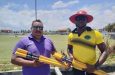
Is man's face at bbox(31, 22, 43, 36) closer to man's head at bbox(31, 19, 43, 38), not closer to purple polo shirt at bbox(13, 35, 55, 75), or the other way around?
man's head at bbox(31, 19, 43, 38)

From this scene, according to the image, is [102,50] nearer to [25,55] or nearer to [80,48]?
[80,48]

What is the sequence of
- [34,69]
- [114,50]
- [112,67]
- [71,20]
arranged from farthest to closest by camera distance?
1. [112,67]
2. [71,20]
3. [34,69]
4. [114,50]

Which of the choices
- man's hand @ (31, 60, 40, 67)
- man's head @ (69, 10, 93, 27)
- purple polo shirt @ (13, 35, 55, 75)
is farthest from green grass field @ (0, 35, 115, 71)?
man's hand @ (31, 60, 40, 67)

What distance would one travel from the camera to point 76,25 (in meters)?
6.13

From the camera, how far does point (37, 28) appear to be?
588cm

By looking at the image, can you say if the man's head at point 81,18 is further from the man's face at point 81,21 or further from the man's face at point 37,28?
the man's face at point 37,28

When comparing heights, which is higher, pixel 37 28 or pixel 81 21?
pixel 81 21

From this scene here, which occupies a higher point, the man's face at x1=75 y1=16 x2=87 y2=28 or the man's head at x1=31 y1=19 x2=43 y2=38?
the man's face at x1=75 y1=16 x2=87 y2=28

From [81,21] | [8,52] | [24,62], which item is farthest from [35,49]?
[8,52]

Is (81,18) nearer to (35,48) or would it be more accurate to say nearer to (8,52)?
(35,48)

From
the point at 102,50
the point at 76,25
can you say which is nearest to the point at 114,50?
the point at 102,50

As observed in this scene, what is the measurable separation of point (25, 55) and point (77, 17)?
118 centimetres

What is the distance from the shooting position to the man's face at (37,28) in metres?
5.88

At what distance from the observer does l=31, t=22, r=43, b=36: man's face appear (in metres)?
5.88
